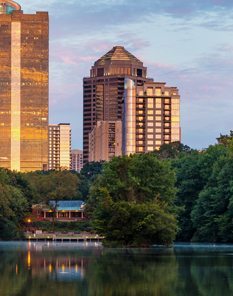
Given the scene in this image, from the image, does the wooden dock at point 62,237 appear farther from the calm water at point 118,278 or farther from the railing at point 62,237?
the calm water at point 118,278

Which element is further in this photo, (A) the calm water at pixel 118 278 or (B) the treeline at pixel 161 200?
(B) the treeline at pixel 161 200

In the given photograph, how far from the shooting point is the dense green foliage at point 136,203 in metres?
92.2

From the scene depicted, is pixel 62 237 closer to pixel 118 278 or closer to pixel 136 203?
pixel 136 203

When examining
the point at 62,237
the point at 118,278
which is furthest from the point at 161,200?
the point at 62,237

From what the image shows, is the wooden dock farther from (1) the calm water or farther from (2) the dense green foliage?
(1) the calm water

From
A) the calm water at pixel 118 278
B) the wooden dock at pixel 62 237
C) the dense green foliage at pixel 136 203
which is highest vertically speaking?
the dense green foliage at pixel 136 203

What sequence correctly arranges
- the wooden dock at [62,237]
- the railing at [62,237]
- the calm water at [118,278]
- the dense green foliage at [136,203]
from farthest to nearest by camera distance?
1. the wooden dock at [62,237]
2. the railing at [62,237]
3. the dense green foliage at [136,203]
4. the calm water at [118,278]

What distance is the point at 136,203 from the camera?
94.9m

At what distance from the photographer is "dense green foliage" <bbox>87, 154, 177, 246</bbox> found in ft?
303

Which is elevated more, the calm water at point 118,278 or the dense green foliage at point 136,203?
the dense green foliage at point 136,203

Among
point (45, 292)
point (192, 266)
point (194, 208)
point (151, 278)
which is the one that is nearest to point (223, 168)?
point (194, 208)

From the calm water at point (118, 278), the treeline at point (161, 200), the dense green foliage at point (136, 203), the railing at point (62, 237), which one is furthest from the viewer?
the railing at point (62, 237)

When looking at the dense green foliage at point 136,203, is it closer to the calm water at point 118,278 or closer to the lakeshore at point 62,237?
the calm water at point 118,278

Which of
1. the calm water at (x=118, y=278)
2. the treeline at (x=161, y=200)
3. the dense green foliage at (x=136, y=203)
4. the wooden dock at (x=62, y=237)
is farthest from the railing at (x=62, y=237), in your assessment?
the calm water at (x=118, y=278)
